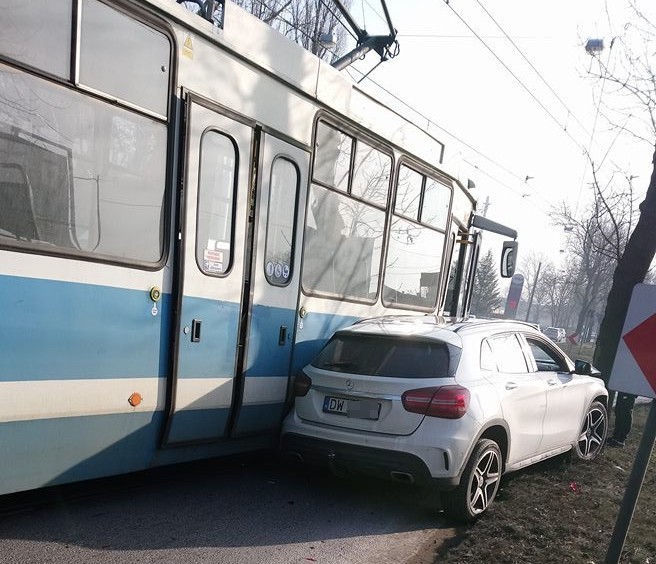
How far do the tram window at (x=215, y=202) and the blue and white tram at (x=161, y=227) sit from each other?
0.05 ft

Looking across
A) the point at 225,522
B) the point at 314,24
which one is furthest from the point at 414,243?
the point at 314,24

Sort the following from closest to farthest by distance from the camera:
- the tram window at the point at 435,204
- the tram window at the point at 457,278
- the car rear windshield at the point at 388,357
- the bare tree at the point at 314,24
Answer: the car rear windshield at the point at 388,357, the tram window at the point at 435,204, the tram window at the point at 457,278, the bare tree at the point at 314,24

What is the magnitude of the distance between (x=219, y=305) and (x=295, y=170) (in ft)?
4.90

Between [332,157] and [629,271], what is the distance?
5744 millimetres

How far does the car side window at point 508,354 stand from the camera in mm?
5484

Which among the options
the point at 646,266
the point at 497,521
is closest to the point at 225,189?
the point at 497,521

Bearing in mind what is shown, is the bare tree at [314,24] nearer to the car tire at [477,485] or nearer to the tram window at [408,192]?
the tram window at [408,192]

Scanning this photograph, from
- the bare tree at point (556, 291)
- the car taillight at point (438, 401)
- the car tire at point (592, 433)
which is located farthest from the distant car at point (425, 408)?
the bare tree at point (556, 291)

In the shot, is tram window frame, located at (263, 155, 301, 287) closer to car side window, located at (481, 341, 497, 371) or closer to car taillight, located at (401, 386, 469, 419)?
car taillight, located at (401, 386, 469, 419)

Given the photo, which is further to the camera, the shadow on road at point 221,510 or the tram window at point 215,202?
the tram window at point 215,202

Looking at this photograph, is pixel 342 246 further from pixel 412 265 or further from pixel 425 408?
pixel 425 408

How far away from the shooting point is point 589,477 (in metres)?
6.37

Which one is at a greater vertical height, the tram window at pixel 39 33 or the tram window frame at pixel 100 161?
the tram window at pixel 39 33

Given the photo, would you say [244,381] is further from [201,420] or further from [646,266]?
[646,266]
